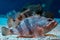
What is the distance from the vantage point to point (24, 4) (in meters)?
1.33

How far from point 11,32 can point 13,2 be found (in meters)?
0.27

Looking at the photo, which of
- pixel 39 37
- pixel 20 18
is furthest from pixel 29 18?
pixel 39 37

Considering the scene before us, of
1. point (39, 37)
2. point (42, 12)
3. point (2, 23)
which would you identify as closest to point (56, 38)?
point (39, 37)

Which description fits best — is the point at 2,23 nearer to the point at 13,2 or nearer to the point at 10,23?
the point at 10,23

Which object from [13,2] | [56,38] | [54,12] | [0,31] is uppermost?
[13,2]

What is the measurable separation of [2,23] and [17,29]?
0.47 ft

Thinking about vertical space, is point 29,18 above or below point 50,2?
below

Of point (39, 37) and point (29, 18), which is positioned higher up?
point (29, 18)

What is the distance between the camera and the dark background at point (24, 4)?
1322 millimetres

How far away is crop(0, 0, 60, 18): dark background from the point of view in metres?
1.32

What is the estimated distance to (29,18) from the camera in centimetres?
133

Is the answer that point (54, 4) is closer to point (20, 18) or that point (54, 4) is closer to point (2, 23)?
point (20, 18)

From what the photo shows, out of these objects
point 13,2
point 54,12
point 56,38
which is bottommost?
point 56,38

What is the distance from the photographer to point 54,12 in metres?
1.32
